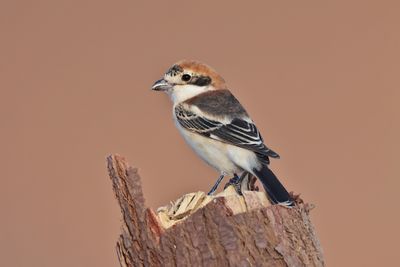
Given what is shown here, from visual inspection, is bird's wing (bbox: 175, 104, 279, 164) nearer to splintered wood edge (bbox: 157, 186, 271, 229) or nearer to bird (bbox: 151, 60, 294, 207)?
bird (bbox: 151, 60, 294, 207)

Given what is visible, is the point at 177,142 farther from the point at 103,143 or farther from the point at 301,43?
the point at 301,43

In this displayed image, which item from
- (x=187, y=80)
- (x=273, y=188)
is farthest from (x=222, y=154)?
(x=273, y=188)

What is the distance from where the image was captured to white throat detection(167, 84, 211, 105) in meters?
5.42

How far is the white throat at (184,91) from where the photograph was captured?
5.42 metres

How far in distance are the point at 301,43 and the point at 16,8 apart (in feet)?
9.62

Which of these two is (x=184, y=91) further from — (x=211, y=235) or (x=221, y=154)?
(x=211, y=235)

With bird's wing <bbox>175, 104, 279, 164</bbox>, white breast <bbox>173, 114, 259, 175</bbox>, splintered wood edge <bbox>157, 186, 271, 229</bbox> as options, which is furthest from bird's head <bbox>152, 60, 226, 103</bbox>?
splintered wood edge <bbox>157, 186, 271, 229</bbox>

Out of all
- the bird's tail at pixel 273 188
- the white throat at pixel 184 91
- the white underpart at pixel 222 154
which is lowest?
the bird's tail at pixel 273 188

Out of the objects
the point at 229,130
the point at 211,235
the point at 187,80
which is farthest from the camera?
the point at 187,80

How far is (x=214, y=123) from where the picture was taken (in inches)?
200

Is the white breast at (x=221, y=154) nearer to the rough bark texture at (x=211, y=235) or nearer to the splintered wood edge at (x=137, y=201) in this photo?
the splintered wood edge at (x=137, y=201)

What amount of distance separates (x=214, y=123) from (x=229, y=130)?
0.39 feet

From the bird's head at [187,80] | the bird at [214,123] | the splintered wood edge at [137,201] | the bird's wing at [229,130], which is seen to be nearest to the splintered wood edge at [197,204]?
the splintered wood edge at [137,201]

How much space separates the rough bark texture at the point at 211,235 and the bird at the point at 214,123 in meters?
1.19
